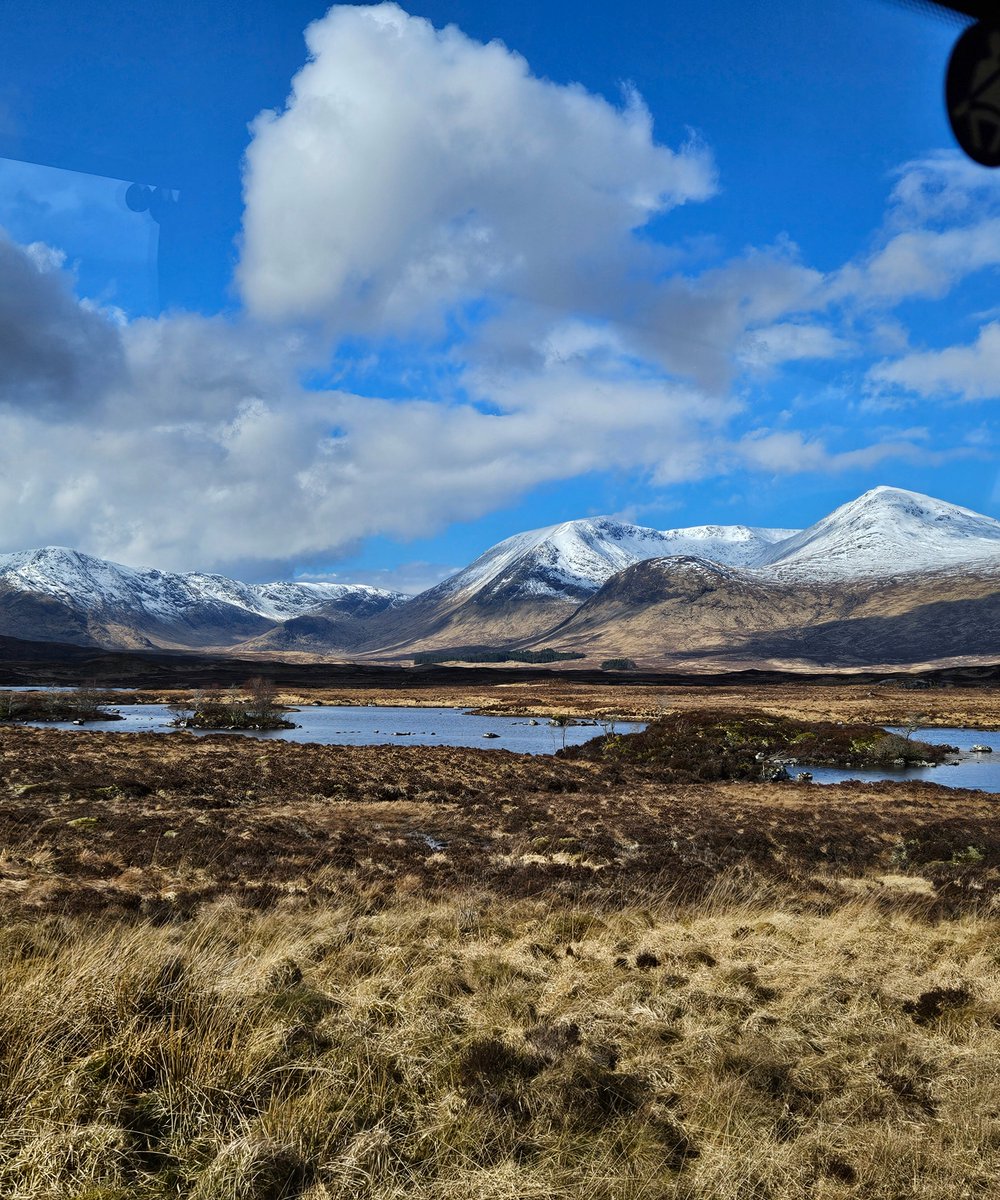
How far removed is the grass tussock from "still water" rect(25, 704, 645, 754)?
142ft

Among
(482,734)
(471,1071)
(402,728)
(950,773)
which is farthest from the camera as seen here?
(402,728)

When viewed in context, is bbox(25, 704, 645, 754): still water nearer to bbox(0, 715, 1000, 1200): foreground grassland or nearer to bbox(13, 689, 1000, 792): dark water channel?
bbox(13, 689, 1000, 792): dark water channel

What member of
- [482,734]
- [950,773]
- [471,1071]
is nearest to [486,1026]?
[471,1071]

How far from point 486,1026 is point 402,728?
6493cm

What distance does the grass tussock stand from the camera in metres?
4.99

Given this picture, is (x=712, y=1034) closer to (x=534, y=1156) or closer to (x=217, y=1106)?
(x=534, y=1156)

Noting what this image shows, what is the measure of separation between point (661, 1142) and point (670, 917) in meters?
6.86

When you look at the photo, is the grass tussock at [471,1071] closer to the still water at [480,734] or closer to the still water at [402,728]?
the still water at [480,734]

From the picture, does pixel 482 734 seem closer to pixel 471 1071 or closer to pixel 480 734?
pixel 480 734

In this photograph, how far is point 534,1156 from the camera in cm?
542

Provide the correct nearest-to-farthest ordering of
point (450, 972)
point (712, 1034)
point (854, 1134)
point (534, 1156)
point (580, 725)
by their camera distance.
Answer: point (534, 1156) → point (854, 1134) → point (712, 1034) → point (450, 972) → point (580, 725)

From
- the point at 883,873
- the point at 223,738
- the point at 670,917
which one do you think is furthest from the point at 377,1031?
the point at 223,738

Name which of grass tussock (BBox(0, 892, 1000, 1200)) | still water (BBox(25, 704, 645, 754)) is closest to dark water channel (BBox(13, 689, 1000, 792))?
still water (BBox(25, 704, 645, 754))

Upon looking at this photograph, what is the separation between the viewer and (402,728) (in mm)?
71375
